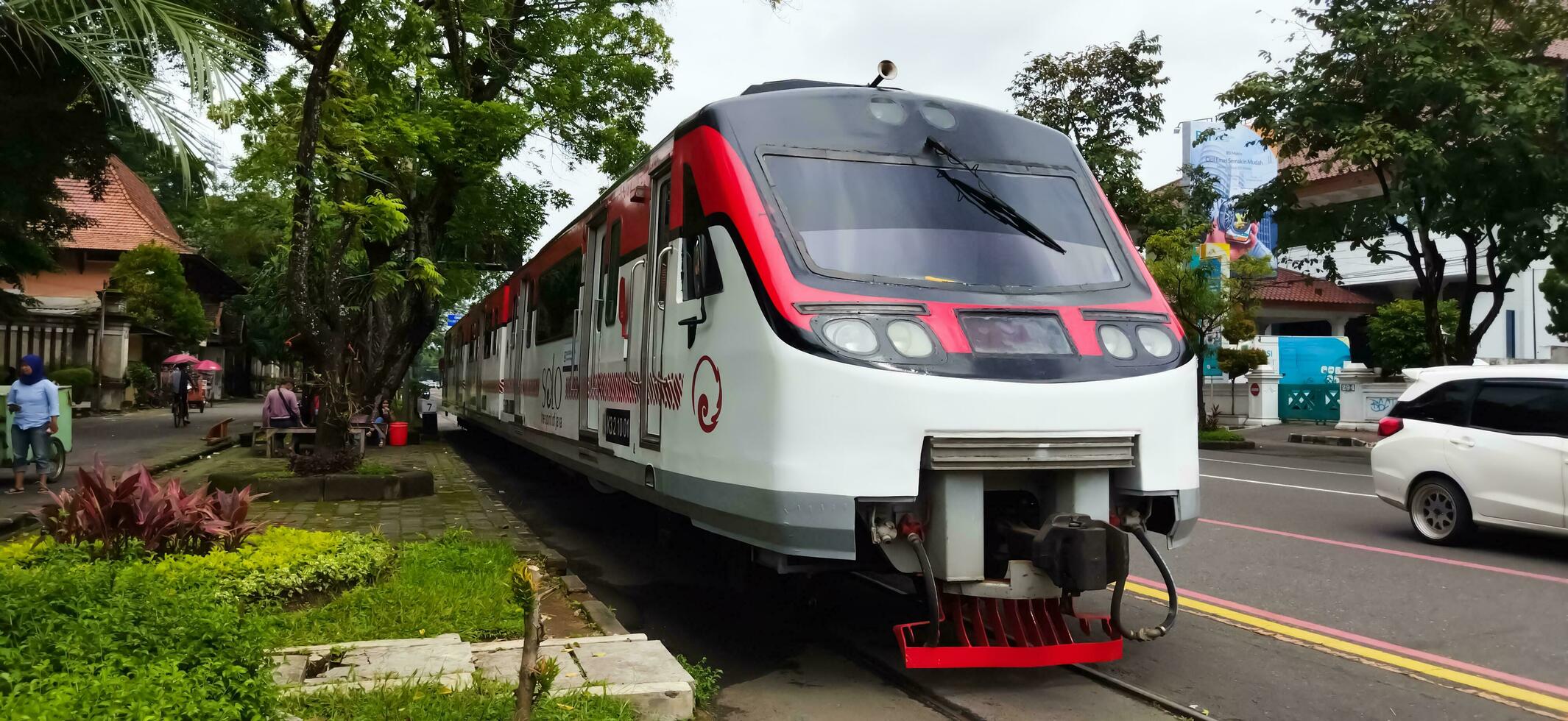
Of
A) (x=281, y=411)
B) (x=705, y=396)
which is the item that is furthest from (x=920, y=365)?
(x=281, y=411)

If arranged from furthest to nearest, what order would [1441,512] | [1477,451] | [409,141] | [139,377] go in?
[139,377]
[409,141]
[1441,512]
[1477,451]

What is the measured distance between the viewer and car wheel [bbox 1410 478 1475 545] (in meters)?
9.16

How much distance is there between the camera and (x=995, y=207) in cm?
566

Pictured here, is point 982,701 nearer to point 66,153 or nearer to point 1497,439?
point 1497,439

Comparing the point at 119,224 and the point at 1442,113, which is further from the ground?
the point at 119,224

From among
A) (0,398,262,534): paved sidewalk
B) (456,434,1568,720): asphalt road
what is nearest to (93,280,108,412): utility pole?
(0,398,262,534): paved sidewalk

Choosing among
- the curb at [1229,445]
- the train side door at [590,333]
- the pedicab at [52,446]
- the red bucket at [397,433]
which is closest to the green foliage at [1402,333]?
the curb at [1229,445]

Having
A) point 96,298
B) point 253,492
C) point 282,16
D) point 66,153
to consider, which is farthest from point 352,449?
point 96,298

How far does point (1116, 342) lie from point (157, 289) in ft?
122

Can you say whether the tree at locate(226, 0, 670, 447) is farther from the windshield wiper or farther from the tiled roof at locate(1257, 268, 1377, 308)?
the tiled roof at locate(1257, 268, 1377, 308)

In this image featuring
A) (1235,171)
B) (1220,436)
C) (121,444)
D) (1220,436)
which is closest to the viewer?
(121,444)

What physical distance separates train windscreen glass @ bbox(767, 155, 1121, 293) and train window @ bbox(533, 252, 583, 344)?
3989 mm

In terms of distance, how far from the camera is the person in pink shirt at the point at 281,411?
17.5 m

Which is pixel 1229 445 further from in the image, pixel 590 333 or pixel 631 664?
pixel 631 664
